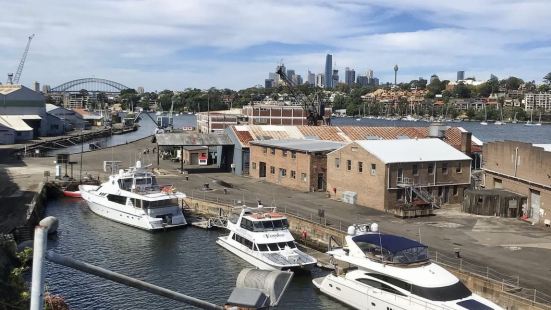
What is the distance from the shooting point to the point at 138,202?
133 feet

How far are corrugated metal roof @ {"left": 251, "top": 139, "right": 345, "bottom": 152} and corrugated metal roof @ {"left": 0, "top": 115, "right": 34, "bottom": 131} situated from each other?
2396 inches

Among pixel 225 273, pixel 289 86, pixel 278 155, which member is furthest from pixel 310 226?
pixel 289 86

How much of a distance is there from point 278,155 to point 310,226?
18.4 metres

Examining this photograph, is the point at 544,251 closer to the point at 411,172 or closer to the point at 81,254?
the point at 411,172

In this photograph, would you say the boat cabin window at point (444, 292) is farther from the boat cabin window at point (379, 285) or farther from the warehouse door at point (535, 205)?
the warehouse door at point (535, 205)

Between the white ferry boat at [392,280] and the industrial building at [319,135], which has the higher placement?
the industrial building at [319,135]

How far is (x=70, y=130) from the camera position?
13912 centimetres

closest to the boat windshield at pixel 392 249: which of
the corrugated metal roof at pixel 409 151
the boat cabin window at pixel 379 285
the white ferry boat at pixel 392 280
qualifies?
the white ferry boat at pixel 392 280

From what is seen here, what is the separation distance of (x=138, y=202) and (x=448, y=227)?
21.3 meters

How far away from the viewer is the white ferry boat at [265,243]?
30.0m

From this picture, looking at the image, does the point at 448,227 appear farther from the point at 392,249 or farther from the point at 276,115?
the point at 276,115

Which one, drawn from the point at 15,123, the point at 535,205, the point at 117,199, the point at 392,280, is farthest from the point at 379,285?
the point at 15,123

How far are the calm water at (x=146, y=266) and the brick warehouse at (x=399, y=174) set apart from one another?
449 inches

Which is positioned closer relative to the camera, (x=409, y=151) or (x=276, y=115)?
(x=409, y=151)
